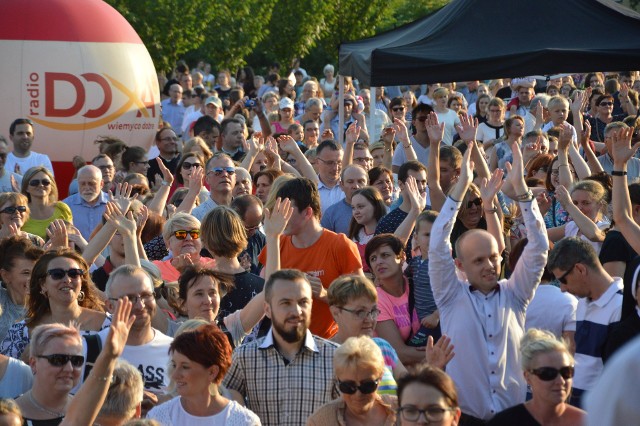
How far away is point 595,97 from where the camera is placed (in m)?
15.8

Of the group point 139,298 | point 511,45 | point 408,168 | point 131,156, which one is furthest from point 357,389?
point 511,45

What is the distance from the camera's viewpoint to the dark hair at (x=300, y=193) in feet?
22.0

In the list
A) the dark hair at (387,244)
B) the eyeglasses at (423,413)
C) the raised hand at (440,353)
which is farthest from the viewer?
the dark hair at (387,244)

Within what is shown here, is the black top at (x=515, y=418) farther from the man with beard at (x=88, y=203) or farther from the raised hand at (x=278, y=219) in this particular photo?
the man with beard at (x=88, y=203)

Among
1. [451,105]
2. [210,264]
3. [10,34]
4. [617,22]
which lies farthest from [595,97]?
[210,264]

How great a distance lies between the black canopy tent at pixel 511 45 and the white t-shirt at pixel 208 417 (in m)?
7.26

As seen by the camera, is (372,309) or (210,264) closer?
(372,309)

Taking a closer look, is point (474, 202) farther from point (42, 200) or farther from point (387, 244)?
point (42, 200)

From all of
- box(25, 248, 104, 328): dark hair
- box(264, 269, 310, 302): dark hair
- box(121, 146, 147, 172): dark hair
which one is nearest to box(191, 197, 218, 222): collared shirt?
box(121, 146, 147, 172): dark hair

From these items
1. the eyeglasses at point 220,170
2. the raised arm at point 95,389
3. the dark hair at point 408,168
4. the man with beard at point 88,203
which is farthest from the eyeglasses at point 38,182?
the raised arm at point 95,389

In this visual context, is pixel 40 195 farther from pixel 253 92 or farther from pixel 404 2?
pixel 404 2

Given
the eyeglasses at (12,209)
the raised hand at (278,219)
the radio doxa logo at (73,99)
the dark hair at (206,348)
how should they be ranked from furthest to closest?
the radio doxa logo at (73,99), the eyeglasses at (12,209), the raised hand at (278,219), the dark hair at (206,348)

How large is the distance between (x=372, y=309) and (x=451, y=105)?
12063 millimetres

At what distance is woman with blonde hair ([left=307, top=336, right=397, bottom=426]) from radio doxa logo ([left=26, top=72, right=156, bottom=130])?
8593 millimetres
